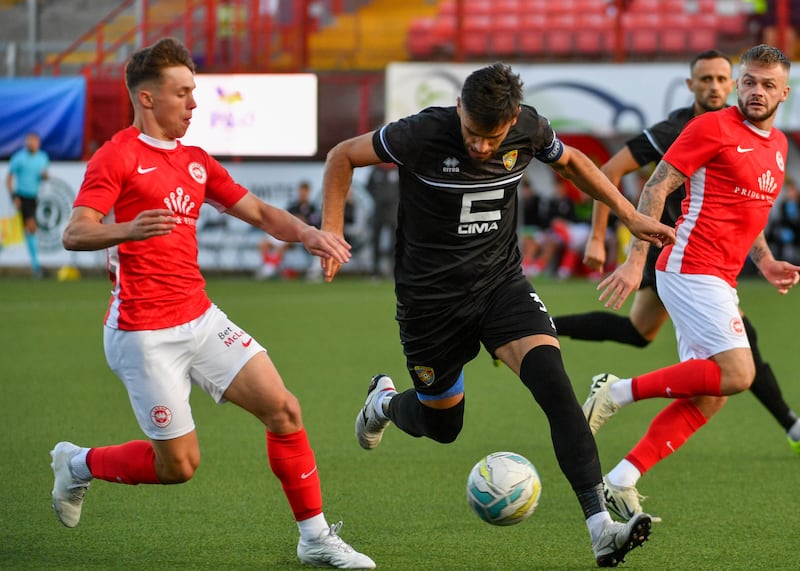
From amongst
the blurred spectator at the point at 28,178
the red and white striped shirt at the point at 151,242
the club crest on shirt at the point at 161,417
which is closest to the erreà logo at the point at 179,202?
the red and white striped shirt at the point at 151,242

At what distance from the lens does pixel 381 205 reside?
68.0ft

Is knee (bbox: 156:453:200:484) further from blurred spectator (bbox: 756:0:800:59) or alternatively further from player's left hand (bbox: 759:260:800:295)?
blurred spectator (bbox: 756:0:800:59)

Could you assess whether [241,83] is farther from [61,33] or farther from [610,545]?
[610,545]

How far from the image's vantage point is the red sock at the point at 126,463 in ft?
16.7

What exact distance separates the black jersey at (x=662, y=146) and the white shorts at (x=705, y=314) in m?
0.80

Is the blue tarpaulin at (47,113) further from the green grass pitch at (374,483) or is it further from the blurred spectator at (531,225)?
the green grass pitch at (374,483)

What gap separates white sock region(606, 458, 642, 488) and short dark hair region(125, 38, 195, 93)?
2681 millimetres

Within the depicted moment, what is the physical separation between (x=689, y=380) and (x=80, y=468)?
279 centimetres

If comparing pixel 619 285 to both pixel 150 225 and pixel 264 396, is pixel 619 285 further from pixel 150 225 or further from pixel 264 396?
pixel 150 225

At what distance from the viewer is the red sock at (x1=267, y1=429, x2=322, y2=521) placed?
493 centimetres

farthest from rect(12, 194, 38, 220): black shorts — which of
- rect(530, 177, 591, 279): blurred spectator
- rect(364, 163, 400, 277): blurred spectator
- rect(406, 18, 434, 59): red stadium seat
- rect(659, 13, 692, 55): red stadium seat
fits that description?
rect(659, 13, 692, 55): red stadium seat

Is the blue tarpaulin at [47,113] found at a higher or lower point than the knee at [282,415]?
lower

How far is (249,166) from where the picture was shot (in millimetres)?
21750

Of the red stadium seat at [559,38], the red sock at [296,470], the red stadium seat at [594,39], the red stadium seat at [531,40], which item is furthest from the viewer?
the red stadium seat at [531,40]
